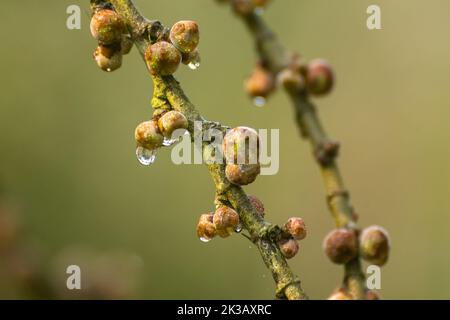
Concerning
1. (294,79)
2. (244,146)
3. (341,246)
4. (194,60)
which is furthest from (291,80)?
(194,60)

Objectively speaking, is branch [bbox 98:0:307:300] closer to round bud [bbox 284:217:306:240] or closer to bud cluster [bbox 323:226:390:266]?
round bud [bbox 284:217:306:240]

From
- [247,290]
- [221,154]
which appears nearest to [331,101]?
[247,290]

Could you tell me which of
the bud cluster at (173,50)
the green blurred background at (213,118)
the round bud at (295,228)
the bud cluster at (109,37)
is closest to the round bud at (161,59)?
the bud cluster at (173,50)

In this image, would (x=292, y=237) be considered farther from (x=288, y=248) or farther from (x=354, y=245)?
(x=354, y=245)

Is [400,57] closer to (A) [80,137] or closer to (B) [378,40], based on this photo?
(B) [378,40]

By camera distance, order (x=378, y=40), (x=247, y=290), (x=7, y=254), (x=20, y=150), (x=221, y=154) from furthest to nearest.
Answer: (x=378, y=40), (x=20, y=150), (x=247, y=290), (x=7, y=254), (x=221, y=154)

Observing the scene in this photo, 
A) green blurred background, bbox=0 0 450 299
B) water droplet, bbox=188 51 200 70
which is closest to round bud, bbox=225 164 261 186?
water droplet, bbox=188 51 200 70
